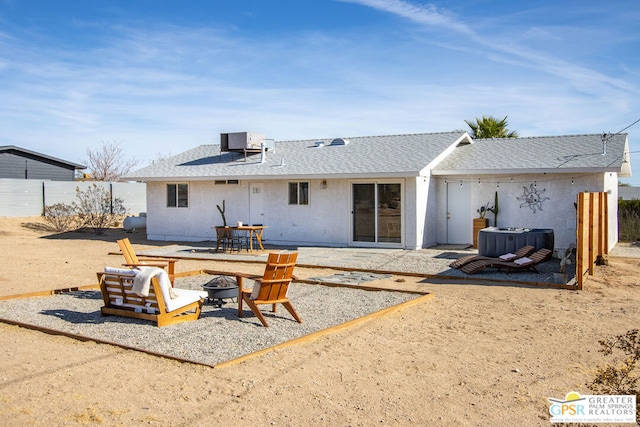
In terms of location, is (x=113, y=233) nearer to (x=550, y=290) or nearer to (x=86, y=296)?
(x=86, y=296)

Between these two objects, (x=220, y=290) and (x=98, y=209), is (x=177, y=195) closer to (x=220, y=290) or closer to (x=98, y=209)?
(x=98, y=209)

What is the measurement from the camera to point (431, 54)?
1727cm

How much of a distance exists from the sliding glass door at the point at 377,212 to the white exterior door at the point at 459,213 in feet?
6.67

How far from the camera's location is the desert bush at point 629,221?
846 inches

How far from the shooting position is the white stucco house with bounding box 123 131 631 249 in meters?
17.0

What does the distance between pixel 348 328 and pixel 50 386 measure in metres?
3.77

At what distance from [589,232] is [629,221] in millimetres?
11561

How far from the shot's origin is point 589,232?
12.0 metres

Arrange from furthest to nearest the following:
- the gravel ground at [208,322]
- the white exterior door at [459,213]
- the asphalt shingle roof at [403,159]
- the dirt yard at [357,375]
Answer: the white exterior door at [459,213], the asphalt shingle roof at [403,159], the gravel ground at [208,322], the dirt yard at [357,375]

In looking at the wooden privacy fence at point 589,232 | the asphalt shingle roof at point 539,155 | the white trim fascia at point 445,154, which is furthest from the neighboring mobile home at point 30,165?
the wooden privacy fence at point 589,232

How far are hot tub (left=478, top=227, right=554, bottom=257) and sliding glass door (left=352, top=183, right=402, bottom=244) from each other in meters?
3.68

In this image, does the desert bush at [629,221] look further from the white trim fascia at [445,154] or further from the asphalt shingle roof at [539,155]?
the white trim fascia at [445,154]

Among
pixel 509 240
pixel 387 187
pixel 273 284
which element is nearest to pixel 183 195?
pixel 387 187

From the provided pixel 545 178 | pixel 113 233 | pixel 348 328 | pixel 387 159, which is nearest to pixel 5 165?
pixel 113 233
